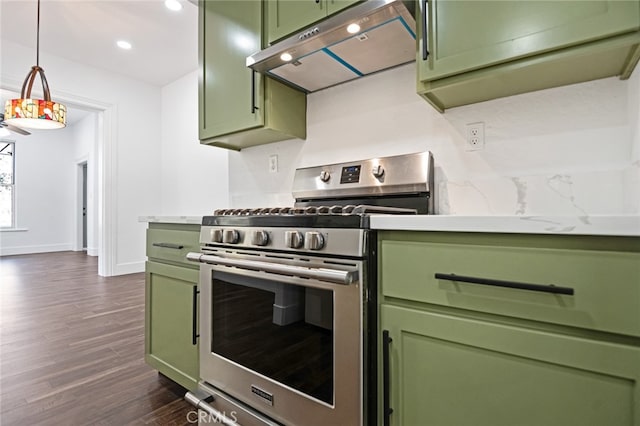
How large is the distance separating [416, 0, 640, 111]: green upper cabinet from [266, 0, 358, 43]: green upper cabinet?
1.29 feet

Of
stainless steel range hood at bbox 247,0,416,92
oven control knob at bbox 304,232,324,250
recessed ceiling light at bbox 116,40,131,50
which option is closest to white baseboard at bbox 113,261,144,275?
recessed ceiling light at bbox 116,40,131,50

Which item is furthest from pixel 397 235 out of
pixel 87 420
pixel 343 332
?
pixel 87 420

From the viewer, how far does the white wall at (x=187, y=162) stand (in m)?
4.00

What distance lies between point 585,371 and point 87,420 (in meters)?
1.83

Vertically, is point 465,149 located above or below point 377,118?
below

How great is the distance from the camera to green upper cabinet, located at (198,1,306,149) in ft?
5.41

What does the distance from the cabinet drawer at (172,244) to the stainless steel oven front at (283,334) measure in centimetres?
16

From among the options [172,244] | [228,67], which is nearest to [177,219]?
[172,244]

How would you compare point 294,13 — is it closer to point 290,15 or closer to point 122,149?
point 290,15

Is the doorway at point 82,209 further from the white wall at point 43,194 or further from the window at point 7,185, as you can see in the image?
the window at point 7,185

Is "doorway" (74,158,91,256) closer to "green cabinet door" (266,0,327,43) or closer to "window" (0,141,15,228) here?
"window" (0,141,15,228)

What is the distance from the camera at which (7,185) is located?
6.91 m

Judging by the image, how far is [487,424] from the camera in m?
0.76

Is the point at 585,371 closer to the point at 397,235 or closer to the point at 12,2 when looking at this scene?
the point at 397,235
